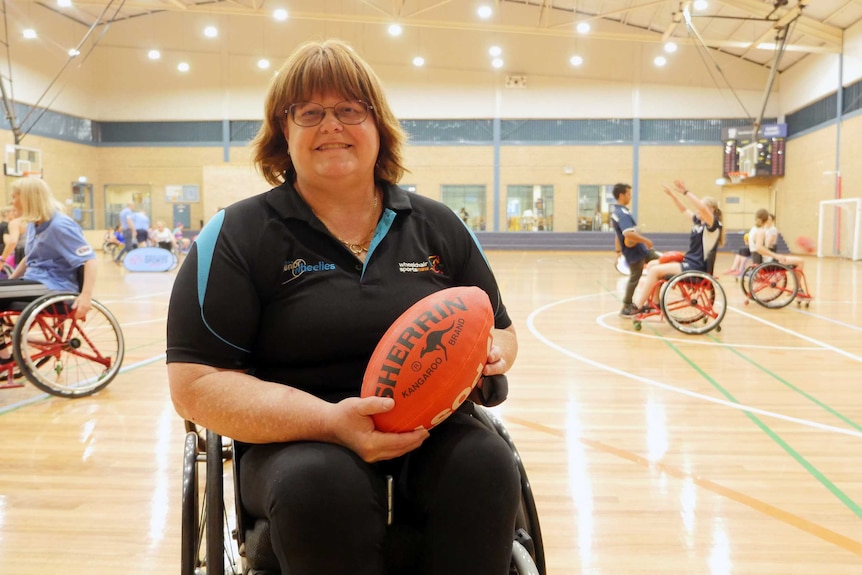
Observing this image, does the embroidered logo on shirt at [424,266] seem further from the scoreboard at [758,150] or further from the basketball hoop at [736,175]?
the scoreboard at [758,150]

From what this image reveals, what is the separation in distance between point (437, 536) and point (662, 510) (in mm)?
1419

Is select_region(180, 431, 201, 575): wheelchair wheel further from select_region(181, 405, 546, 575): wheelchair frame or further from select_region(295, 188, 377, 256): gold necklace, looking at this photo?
select_region(295, 188, 377, 256): gold necklace

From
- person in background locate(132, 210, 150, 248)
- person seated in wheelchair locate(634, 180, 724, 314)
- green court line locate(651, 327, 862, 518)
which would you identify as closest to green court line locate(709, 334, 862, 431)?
green court line locate(651, 327, 862, 518)

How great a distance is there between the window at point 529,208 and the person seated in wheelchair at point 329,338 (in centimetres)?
2027

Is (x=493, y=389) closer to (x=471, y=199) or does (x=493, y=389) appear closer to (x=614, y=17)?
(x=614, y=17)

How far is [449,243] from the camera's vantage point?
1.47 m

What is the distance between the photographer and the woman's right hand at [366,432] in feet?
3.74

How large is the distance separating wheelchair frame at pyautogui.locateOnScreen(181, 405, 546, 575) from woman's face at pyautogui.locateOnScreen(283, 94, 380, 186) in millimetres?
552

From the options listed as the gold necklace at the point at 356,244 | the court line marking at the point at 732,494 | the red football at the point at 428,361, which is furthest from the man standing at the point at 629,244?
the red football at the point at 428,361

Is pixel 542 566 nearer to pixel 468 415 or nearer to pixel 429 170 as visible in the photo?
pixel 468 415

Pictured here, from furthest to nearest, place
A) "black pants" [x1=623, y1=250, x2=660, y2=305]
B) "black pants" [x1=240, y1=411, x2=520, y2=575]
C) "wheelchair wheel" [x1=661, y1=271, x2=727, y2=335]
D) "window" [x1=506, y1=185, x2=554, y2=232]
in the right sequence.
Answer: "window" [x1=506, y1=185, x2=554, y2=232], "black pants" [x1=623, y1=250, x2=660, y2=305], "wheelchair wheel" [x1=661, y1=271, x2=727, y2=335], "black pants" [x1=240, y1=411, x2=520, y2=575]

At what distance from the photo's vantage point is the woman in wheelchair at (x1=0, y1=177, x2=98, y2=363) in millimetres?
3705

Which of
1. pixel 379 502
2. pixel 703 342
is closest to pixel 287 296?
pixel 379 502

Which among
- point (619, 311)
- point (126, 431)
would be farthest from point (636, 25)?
point (126, 431)
